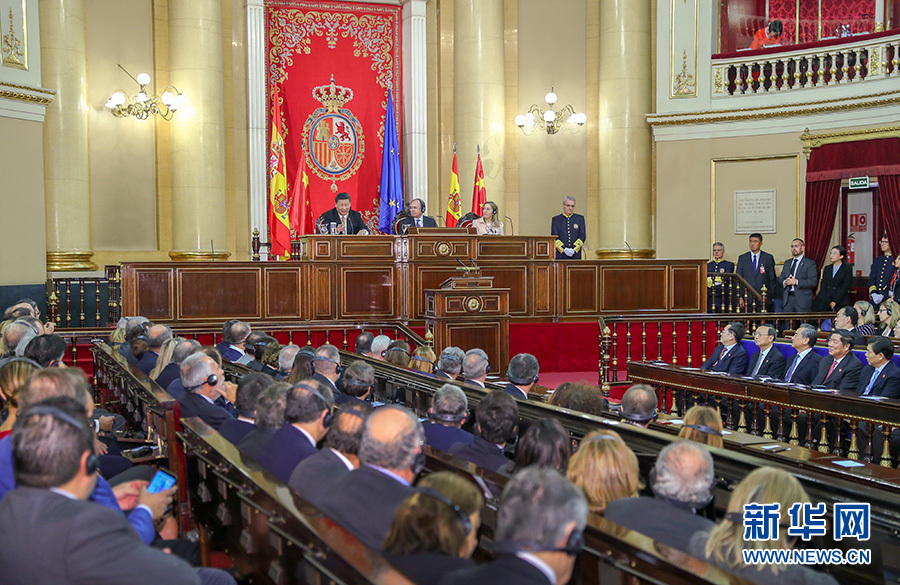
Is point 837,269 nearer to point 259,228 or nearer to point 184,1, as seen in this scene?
point 259,228

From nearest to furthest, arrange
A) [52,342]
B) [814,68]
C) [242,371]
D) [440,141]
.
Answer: [52,342] → [242,371] → [814,68] → [440,141]

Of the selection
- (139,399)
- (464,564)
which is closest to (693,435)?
(464,564)

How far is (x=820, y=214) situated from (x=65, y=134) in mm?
9537

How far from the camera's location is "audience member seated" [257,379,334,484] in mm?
3150

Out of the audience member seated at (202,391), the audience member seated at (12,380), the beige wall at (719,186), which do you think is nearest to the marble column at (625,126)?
the beige wall at (719,186)

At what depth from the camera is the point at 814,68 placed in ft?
39.8

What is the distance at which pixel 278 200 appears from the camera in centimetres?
1114

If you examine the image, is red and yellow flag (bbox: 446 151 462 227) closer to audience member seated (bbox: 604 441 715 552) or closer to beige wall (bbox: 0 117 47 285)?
beige wall (bbox: 0 117 47 285)

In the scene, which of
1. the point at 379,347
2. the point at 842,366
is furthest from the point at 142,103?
the point at 842,366

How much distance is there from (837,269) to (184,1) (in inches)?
345

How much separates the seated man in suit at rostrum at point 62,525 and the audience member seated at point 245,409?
1608 mm

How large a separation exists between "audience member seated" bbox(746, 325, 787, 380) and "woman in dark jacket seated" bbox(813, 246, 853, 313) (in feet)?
12.8

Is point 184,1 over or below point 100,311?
over

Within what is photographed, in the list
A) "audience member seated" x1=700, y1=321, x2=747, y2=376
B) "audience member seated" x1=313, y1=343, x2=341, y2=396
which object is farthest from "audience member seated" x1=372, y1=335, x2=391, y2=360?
"audience member seated" x1=700, y1=321, x2=747, y2=376
